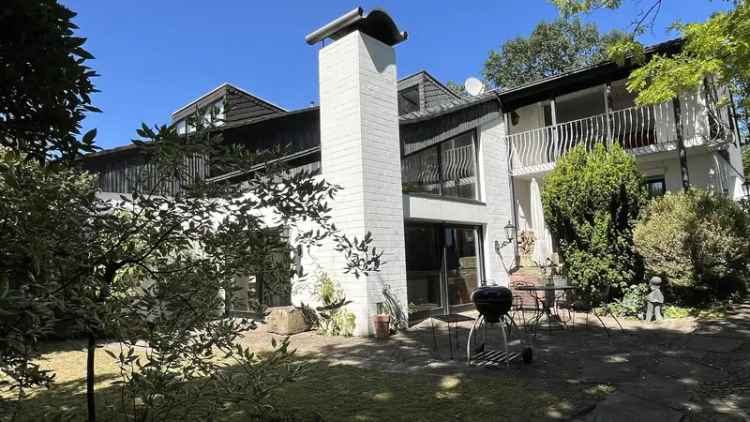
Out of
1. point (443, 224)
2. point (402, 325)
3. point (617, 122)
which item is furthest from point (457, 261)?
point (617, 122)

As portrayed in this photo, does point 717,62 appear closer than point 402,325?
Yes

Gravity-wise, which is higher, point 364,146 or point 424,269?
point 364,146

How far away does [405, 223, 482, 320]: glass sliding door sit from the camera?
29.9 feet

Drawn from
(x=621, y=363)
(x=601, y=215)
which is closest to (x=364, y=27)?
(x=601, y=215)

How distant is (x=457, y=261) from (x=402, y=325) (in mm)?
2591

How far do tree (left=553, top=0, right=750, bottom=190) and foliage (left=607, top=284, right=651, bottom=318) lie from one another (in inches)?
145

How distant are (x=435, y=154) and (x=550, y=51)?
22.8 metres

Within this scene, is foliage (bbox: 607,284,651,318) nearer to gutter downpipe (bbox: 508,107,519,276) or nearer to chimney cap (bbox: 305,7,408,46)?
gutter downpipe (bbox: 508,107,519,276)

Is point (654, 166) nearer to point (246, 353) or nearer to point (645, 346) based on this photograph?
point (645, 346)

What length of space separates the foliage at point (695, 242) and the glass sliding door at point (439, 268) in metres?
3.59

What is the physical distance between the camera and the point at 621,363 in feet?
17.2

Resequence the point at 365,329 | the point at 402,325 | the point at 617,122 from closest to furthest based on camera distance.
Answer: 1. the point at 365,329
2. the point at 402,325
3. the point at 617,122

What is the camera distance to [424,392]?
173 inches

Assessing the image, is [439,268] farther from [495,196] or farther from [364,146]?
[364,146]
